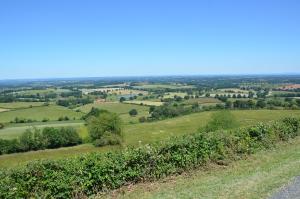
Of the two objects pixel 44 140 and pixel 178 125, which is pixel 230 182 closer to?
pixel 44 140

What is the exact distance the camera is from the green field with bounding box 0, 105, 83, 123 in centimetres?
11176

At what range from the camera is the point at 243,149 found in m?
15.1

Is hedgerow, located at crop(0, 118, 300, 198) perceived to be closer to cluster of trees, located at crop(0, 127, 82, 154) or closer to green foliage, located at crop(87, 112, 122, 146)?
green foliage, located at crop(87, 112, 122, 146)

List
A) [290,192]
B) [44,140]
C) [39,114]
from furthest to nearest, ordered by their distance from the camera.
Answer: [39,114]
[44,140]
[290,192]

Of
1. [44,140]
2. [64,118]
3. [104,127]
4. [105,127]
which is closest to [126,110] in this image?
[64,118]

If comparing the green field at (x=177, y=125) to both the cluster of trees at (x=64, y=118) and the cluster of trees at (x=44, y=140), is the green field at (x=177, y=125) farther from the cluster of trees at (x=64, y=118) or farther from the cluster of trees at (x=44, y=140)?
the cluster of trees at (x=64, y=118)

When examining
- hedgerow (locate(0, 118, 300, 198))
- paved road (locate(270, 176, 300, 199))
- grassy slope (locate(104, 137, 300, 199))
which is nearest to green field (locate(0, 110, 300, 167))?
hedgerow (locate(0, 118, 300, 198))

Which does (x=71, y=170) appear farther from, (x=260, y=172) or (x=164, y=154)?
(x=260, y=172)

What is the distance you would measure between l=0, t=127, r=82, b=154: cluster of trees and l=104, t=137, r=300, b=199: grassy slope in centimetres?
6587

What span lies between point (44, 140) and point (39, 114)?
39.2 m

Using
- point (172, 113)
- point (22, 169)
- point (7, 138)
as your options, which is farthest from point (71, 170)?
point (172, 113)

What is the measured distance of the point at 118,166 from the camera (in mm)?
11242

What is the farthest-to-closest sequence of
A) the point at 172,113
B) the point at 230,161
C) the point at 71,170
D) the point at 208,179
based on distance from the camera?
the point at 172,113 → the point at 230,161 → the point at 208,179 → the point at 71,170

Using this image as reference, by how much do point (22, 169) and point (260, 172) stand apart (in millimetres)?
6781
